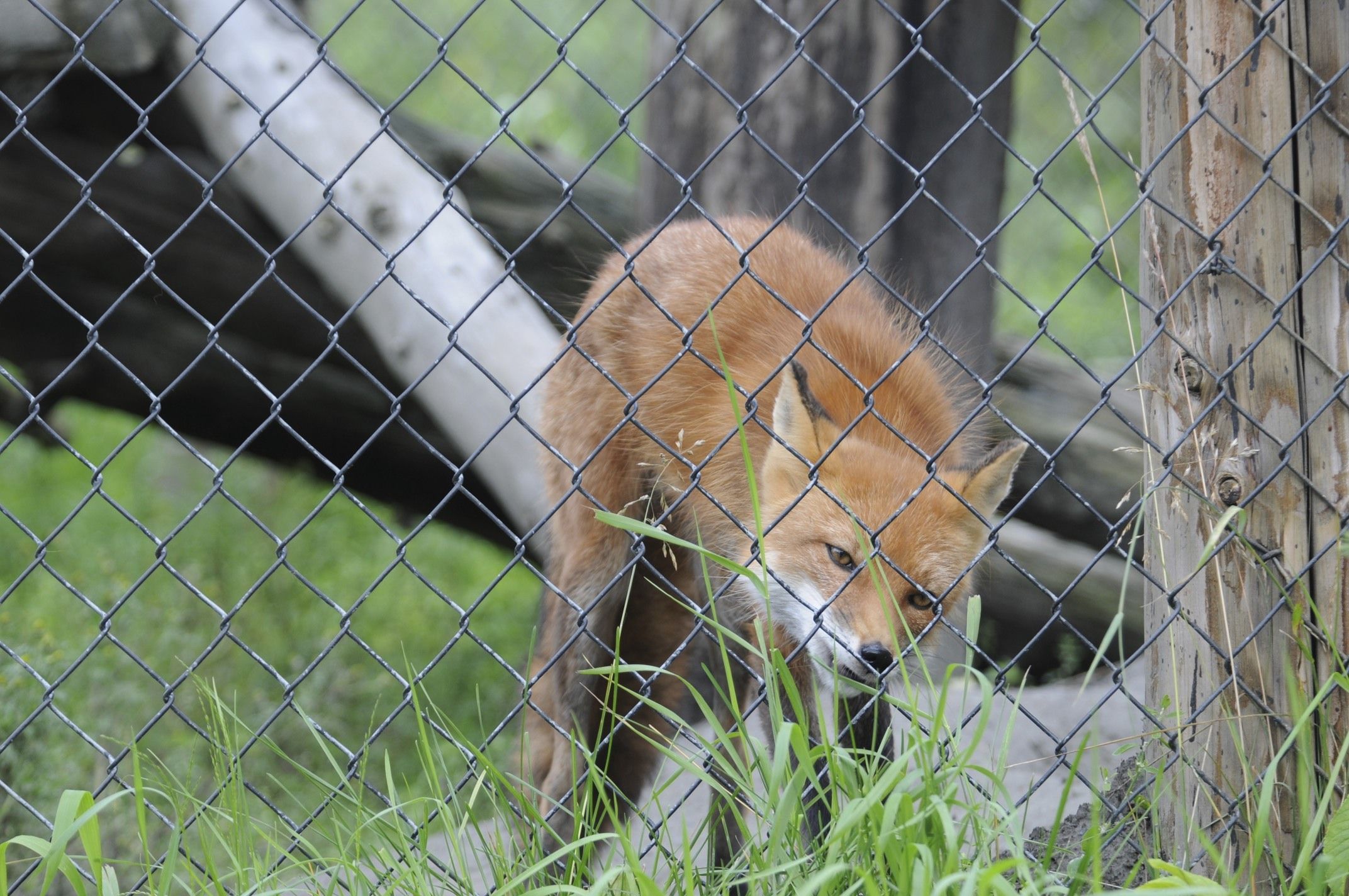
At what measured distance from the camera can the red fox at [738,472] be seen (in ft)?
11.0

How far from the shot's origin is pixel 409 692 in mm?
2211

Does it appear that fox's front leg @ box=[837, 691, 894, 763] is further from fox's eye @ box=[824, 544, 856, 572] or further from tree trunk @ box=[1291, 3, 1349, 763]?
tree trunk @ box=[1291, 3, 1349, 763]

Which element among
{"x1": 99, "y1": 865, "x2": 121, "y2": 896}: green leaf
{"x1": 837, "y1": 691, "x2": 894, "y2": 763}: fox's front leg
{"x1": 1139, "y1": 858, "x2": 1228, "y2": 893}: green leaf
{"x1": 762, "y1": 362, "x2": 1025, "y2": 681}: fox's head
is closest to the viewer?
{"x1": 1139, "y1": 858, "x2": 1228, "y2": 893}: green leaf

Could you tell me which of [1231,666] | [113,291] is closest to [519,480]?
[113,291]

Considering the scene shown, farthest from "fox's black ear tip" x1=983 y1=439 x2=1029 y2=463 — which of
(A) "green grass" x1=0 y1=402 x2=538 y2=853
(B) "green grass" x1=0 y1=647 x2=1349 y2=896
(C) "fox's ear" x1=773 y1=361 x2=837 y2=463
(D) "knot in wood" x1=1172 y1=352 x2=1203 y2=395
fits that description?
(A) "green grass" x1=0 y1=402 x2=538 y2=853

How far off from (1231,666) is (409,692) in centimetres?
173

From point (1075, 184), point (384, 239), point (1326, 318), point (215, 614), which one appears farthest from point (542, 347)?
point (1075, 184)

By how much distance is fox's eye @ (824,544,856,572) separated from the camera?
337 cm

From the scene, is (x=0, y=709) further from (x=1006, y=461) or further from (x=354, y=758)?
(x=1006, y=461)

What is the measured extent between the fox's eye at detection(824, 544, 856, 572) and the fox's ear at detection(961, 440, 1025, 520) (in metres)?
0.36

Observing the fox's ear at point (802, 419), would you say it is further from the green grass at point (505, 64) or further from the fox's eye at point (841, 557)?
the green grass at point (505, 64)

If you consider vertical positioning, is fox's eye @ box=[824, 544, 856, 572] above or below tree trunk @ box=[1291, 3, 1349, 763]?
below

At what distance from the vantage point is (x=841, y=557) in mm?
3402

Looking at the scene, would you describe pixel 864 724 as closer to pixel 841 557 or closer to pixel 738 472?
pixel 841 557
